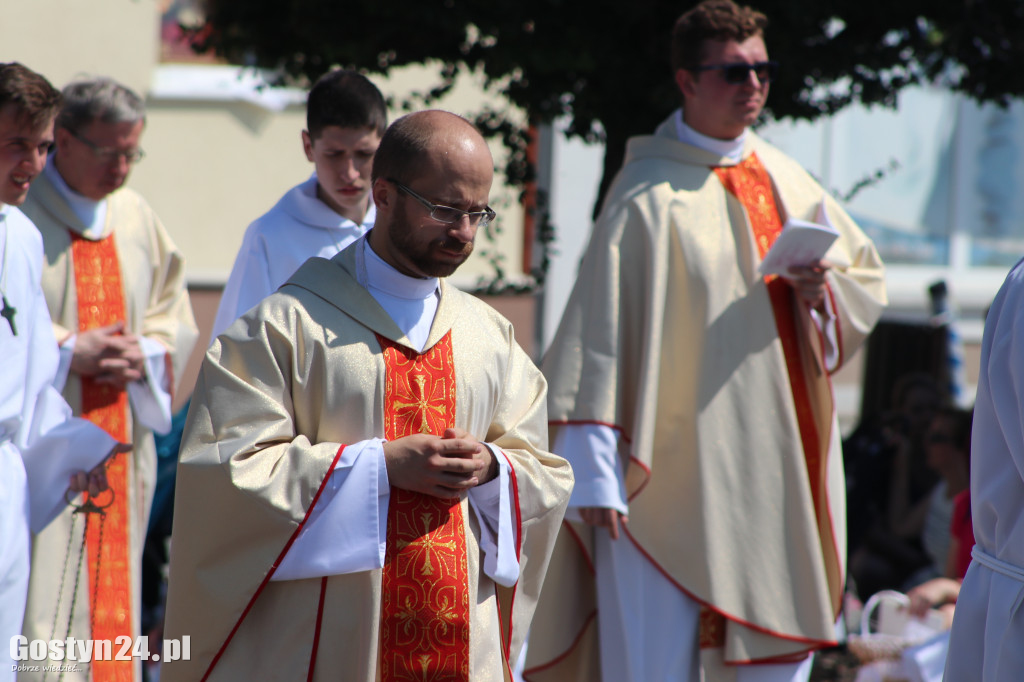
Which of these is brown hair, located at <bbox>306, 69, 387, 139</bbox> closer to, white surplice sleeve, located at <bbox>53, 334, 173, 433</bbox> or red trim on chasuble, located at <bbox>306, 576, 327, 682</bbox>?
white surplice sleeve, located at <bbox>53, 334, 173, 433</bbox>

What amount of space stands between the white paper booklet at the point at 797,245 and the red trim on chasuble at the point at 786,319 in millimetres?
175

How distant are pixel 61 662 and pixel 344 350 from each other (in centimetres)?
214

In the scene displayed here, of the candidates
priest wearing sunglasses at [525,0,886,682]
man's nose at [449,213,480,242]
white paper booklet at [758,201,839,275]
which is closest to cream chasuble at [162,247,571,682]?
man's nose at [449,213,480,242]

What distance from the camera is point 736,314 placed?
4.08 meters

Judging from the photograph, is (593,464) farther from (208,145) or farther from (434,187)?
(208,145)

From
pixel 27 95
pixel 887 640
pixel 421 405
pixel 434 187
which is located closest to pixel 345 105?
pixel 27 95

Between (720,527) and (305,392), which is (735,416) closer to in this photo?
(720,527)

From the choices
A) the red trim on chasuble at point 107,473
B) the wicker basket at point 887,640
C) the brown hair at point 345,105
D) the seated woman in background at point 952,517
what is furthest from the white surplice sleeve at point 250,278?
the wicker basket at point 887,640

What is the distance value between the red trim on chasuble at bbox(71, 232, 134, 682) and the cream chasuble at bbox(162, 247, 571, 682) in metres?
1.84

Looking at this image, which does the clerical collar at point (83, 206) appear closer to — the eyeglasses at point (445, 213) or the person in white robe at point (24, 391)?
the person in white robe at point (24, 391)

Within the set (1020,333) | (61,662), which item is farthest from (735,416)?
(61,662)

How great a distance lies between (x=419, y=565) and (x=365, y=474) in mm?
243

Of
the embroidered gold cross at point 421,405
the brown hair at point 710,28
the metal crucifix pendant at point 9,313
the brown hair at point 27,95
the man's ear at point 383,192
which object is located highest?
the brown hair at point 710,28

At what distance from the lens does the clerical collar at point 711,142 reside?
13.8 ft
